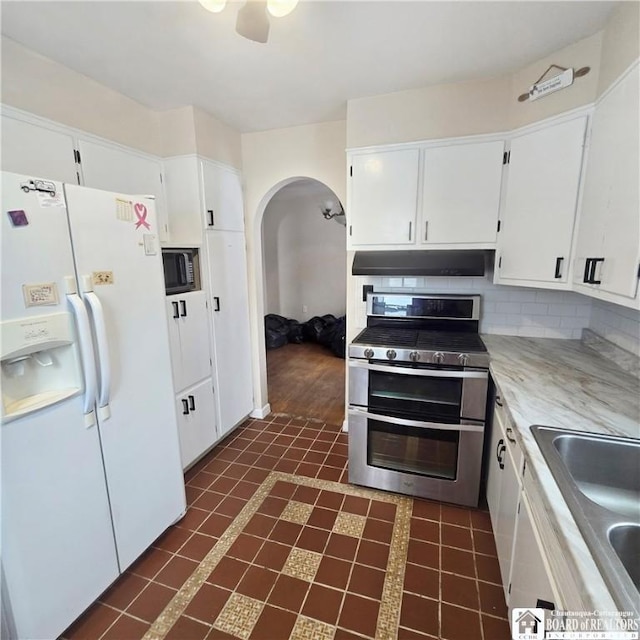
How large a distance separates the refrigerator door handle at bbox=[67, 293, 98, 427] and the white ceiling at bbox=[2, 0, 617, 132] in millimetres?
1295

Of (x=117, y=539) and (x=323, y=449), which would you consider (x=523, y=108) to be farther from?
(x=117, y=539)

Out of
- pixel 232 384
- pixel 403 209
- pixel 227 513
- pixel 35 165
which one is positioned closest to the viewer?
pixel 35 165

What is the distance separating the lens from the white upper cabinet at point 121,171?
6.74 ft

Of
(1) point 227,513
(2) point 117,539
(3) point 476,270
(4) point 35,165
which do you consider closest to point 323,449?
(1) point 227,513

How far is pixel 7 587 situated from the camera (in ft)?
3.92

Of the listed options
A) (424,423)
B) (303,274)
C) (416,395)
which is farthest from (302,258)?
(424,423)

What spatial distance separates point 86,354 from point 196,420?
1297 mm

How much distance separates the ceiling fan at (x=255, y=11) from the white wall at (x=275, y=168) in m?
1.52

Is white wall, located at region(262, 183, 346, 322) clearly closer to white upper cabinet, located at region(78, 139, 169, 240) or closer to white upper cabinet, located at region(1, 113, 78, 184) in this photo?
white upper cabinet, located at region(78, 139, 169, 240)

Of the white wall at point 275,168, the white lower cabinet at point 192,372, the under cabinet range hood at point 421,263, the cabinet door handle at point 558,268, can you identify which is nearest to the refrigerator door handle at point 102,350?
the white lower cabinet at point 192,372

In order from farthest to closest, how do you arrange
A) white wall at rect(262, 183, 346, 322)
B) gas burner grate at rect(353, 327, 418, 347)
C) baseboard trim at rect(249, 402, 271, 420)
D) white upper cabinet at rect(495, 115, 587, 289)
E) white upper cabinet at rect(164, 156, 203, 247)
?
1. white wall at rect(262, 183, 346, 322)
2. baseboard trim at rect(249, 402, 271, 420)
3. white upper cabinet at rect(164, 156, 203, 247)
4. gas burner grate at rect(353, 327, 418, 347)
5. white upper cabinet at rect(495, 115, 587, 289)

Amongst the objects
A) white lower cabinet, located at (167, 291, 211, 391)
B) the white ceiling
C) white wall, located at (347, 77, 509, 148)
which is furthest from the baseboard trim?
the white ceiling

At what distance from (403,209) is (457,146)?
0.49m

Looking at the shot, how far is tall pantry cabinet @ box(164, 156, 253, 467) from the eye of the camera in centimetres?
251
